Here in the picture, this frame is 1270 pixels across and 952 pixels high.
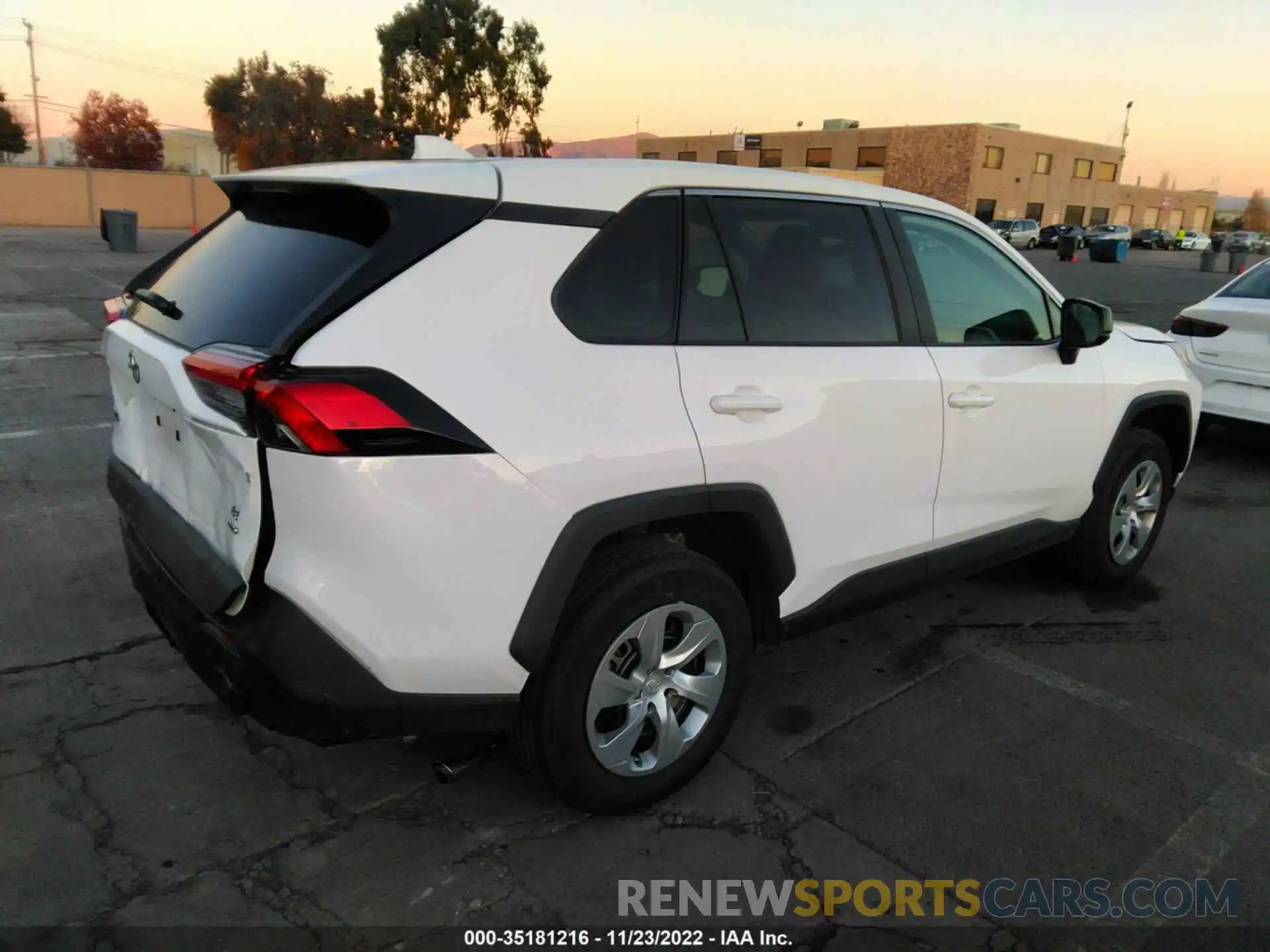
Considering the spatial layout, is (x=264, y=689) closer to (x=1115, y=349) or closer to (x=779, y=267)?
(x=779, y=267)

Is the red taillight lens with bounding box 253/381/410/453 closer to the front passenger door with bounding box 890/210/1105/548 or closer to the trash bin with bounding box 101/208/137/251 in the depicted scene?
the front passenger door with bounding box 890/210/1105/548

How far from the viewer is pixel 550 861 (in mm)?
2557

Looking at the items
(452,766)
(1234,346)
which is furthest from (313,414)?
(1234,346)

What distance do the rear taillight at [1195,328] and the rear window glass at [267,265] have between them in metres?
6.72

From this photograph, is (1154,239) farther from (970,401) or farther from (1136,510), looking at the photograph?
(970,401)

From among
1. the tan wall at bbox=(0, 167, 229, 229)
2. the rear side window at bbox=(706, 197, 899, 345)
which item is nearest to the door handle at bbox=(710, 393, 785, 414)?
the rear side window at bbox=(706, 197, 899, 345)

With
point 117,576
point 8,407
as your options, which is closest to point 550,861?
point 117,576

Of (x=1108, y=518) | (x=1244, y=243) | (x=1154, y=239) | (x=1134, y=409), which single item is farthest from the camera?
(x=1154, y=239)

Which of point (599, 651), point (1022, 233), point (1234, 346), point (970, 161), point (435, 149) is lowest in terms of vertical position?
point (599, 651)

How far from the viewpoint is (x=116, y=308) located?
3234 mm

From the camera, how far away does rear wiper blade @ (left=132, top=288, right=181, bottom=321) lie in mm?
2674

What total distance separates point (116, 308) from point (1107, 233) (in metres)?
51.5

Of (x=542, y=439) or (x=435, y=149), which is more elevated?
(x=435, y=149)

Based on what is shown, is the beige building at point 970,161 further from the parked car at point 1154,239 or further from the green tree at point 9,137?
the green tree at point 9,137
